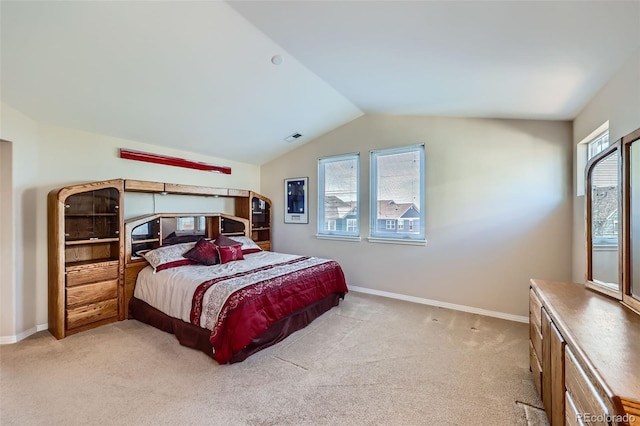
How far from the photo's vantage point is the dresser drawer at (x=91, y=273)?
Result: 116 inches

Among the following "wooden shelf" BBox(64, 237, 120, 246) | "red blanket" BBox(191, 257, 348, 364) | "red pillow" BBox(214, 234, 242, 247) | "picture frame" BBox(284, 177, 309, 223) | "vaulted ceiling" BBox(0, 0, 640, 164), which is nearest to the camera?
"vaulted ceiling" BBox(0, 0, 640, 164)

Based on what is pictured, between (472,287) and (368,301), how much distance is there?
140 cm

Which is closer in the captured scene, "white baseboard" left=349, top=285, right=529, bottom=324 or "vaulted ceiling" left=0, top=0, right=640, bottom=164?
"vaulted ceiling" left=0, top=0, right=640, bottom=164

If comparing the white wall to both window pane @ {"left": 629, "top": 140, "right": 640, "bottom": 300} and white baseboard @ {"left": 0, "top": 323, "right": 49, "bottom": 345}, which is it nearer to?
white baseboard @ {"left": 0, "top": 323, "right": 49, "bottom": 345}

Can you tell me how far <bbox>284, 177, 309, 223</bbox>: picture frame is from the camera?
5.05m

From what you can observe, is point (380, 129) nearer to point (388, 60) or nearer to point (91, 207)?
point (388, 60)

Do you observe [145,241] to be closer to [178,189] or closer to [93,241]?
[93,241]

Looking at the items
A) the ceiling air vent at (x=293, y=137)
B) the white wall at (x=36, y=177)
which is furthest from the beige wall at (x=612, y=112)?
the white wall at (x=36, y=177)

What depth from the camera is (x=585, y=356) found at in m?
1.06

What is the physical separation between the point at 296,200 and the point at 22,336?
3.80 m

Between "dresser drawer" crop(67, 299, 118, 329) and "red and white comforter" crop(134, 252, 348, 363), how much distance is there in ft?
0.88

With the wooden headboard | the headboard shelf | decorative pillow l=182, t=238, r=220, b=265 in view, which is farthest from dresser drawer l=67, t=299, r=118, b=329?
the headboard shelf

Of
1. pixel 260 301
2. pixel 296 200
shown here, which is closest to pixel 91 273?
pixel 260 301

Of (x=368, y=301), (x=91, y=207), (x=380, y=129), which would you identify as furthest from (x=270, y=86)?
(x=368, y=301)
